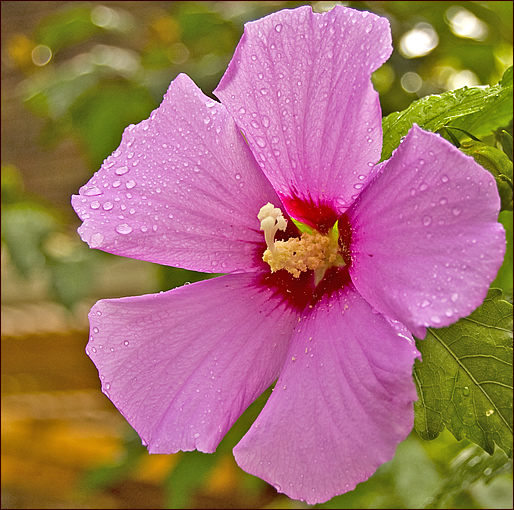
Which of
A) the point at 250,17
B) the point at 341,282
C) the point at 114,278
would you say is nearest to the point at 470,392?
the point at 341,282

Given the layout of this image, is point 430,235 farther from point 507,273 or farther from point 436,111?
point 507,273

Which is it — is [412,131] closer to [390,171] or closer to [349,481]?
[390,171]

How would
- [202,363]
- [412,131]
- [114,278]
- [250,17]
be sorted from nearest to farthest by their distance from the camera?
[412,131], [202,363], [250,17], [114,278]

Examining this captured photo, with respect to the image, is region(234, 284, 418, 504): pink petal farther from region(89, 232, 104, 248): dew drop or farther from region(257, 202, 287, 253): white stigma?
region(89, 232, 104, 248): dew drop

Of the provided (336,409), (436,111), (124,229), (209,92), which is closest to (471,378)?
(336,409)

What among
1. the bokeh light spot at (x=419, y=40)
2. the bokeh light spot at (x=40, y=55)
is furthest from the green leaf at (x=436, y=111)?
the bokeh light spot at (x=40, y=55)

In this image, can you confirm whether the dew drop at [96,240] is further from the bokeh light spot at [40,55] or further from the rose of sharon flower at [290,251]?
the bokeh light spot at [40,55]
